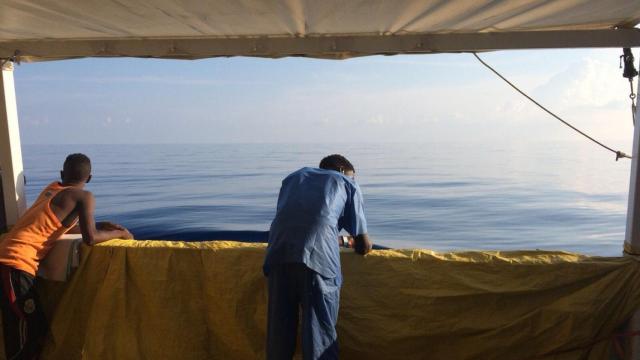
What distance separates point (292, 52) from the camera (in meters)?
3.63

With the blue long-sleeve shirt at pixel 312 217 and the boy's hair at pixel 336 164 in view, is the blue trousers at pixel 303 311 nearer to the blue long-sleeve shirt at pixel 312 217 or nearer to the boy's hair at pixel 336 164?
the blue long-sleeve shirt at pixel 312 217

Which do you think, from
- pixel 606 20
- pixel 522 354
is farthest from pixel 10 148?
pixel 606 20

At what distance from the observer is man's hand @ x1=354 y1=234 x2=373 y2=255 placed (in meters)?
2.94

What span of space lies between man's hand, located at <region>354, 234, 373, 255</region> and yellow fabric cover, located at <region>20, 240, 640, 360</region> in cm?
15

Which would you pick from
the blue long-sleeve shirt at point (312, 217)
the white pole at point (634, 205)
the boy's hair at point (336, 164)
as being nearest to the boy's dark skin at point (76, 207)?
the blue long-sleeve shirt at point (312, 217)

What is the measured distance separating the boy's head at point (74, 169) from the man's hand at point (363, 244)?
1756mm

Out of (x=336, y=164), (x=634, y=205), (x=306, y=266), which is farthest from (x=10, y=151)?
(x=634, y=205)

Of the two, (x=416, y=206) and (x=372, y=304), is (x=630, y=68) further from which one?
(x=416, y=206)

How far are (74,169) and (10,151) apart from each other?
1124 millimetres

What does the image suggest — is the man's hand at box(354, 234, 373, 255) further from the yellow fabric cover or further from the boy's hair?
the boy's hair

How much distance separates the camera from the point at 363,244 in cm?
296

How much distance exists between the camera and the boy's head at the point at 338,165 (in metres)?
2.93

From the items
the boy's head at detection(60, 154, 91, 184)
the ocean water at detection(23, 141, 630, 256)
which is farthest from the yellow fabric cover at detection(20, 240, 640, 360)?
the ocean water at detection(23, 141, 630, 256)

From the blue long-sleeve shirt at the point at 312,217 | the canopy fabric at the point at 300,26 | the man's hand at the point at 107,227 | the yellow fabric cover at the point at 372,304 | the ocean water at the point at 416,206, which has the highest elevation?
the canopy fabric at the point at 300,26
